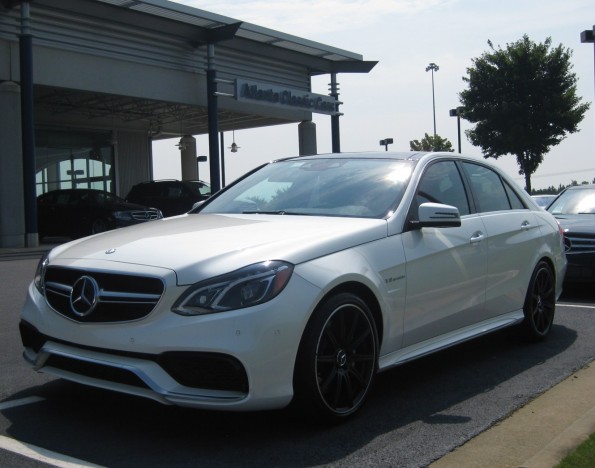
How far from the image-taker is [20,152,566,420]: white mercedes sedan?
12.6 feet

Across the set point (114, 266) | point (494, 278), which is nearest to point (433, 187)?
point (494, 278)

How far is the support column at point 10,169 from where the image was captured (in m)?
19.2

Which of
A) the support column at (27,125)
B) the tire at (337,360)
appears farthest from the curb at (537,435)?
the support column at (27,125)

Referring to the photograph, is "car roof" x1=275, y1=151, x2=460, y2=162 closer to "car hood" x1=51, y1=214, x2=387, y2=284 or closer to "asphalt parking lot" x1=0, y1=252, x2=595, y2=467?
"car hood" x1=51, y1=214, x2=387, y2=284

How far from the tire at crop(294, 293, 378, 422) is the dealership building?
644 inches

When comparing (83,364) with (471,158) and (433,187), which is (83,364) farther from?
(471,158)

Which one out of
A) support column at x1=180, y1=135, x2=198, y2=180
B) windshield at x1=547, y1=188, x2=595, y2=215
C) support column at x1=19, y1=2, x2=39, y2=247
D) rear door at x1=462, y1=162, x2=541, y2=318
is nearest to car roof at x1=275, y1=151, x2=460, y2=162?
rear door at x1=462, y1=162, x2=541, y2=318

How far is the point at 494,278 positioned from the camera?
226 inches

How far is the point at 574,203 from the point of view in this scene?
417 inches

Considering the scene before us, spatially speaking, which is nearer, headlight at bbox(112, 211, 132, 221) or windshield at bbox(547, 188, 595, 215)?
windshield at bbox(547, 188, 595, 215)

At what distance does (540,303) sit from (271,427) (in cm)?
313

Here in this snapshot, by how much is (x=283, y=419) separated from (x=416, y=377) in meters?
1.36

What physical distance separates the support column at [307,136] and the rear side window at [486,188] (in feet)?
77.7

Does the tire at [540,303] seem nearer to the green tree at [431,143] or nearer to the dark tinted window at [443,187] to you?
the dark tinted window at [443,187]
